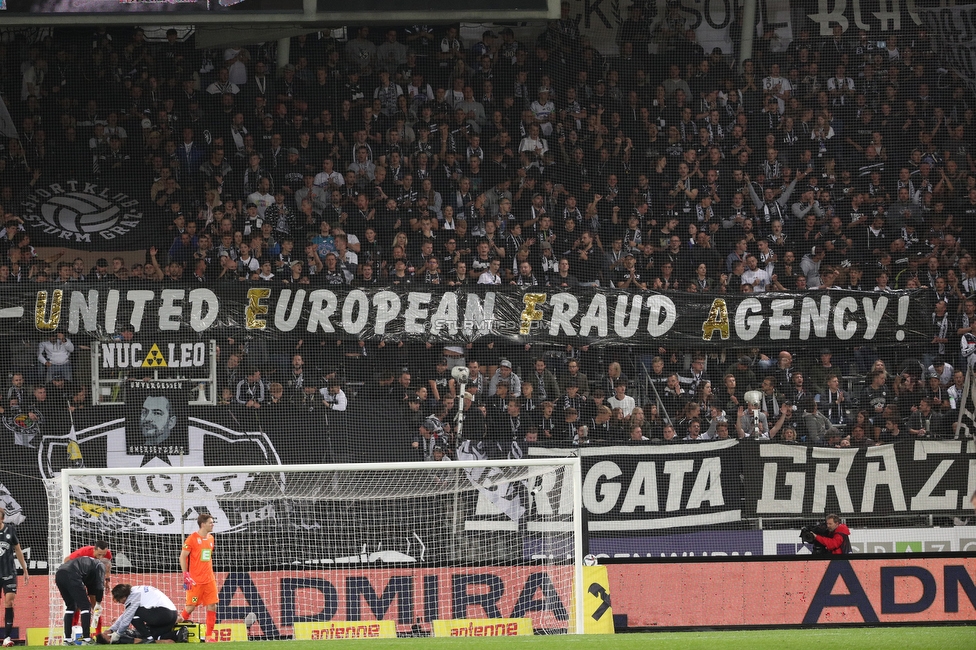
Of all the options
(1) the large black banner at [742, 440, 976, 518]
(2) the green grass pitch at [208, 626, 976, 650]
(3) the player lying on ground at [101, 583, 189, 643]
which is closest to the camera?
(2) the green grass pitch at [208, 626, 976, 650]

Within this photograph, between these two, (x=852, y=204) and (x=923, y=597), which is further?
(x=852, y=204)

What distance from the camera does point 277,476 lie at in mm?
13352

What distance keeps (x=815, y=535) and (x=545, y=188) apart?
225 inches

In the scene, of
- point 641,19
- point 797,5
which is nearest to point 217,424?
point 641,19

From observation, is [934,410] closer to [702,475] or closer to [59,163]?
[702,475]

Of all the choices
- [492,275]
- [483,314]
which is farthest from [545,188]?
[483,314]

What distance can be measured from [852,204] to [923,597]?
577 cm

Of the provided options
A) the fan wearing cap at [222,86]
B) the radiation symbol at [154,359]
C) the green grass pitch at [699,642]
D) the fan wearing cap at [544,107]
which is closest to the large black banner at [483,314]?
the radiation symbol at [154,359]

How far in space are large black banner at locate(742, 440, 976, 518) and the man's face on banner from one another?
7023 millimetres

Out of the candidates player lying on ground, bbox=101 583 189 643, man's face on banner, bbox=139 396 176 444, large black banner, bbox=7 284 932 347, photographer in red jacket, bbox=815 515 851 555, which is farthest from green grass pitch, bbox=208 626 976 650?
→ large black banner, bbox=7 284 932 347

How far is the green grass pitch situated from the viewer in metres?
9.49

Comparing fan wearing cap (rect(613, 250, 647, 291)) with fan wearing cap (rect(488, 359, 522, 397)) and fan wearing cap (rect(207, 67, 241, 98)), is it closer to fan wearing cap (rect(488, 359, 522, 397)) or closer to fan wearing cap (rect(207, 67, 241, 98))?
fan wearing cap (rect(488, 359, 522, 397))

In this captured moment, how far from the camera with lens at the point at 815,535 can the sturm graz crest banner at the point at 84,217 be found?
9.17 m

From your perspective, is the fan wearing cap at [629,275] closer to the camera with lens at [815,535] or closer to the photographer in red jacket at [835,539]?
the camera with lens at [815,535]
